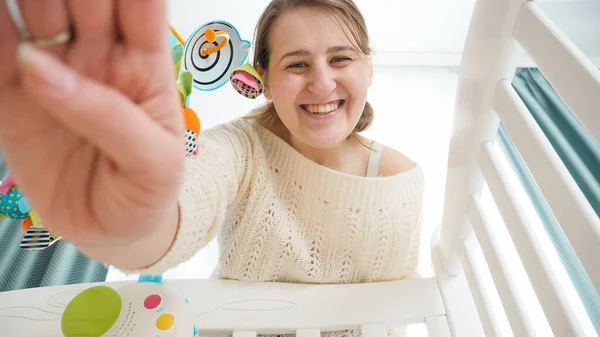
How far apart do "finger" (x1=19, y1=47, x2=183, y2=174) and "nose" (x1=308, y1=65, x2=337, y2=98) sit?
1.66 feet

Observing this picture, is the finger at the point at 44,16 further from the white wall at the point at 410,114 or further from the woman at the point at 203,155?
the white wall at the point at 410,114

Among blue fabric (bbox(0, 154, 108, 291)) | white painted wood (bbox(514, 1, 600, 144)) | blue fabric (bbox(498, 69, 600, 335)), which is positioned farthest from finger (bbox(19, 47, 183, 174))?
blue fabric (bbox(0, 154, 108, 291))

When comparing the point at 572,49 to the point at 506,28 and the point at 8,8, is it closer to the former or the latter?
the point at 506,28

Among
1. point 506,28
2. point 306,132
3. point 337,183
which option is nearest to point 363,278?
point 337,183

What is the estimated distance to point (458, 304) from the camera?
69 cm

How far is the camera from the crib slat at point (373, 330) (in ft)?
2.18

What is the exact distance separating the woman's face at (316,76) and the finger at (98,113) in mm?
518

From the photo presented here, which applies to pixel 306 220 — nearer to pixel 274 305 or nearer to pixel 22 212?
pixel 274 305

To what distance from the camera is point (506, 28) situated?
52 centimetres

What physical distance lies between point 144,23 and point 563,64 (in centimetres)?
39

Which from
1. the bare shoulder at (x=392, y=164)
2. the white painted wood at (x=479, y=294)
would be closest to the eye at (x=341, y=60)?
the bare shoulder at (x=392, y=164)

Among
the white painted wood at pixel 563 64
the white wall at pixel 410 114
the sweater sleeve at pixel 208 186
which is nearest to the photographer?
the white painted wood at pixel 563 64

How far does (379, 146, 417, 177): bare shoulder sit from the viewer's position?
937 mm

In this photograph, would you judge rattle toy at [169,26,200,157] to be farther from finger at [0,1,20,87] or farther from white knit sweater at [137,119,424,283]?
finger at [0,1,20,87]
